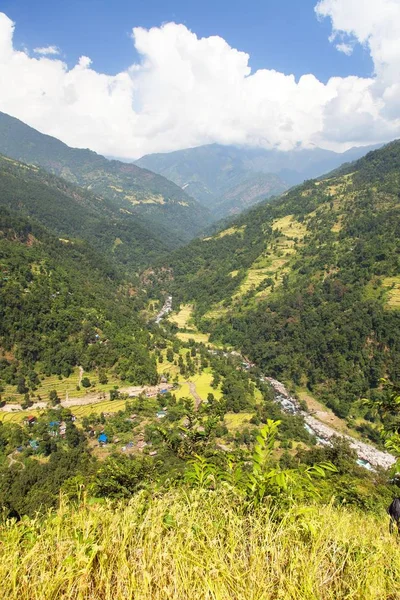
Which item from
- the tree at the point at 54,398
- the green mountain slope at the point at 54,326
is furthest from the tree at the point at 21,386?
the tree at the point at 54,398

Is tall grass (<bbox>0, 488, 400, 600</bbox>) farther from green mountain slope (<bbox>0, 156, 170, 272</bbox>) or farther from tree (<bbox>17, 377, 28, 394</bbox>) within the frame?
green mountain slope (<bbox>0, 156, 170, 272</bbox>)

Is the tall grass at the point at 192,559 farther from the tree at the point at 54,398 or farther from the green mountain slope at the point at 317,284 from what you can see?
the green mountain slope at the point at 317,284

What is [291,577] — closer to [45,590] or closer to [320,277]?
[45,590]

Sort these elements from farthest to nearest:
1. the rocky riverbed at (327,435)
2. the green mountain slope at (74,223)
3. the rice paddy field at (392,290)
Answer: the green mountain slope at (74,223) < the rice paddy field at (392,290) < the rocky riverbed at (327,435)

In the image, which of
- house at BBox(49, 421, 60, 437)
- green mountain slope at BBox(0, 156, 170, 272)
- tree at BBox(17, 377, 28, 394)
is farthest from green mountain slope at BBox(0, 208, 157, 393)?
green mountain slope at BBox(0, 156, 170, 272)

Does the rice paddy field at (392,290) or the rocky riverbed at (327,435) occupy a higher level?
the rice paddy field at (392,290)

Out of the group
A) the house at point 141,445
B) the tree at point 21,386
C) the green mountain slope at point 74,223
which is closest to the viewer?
the house at point 141,445

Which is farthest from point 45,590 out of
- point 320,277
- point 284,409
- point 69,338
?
point 320,277
